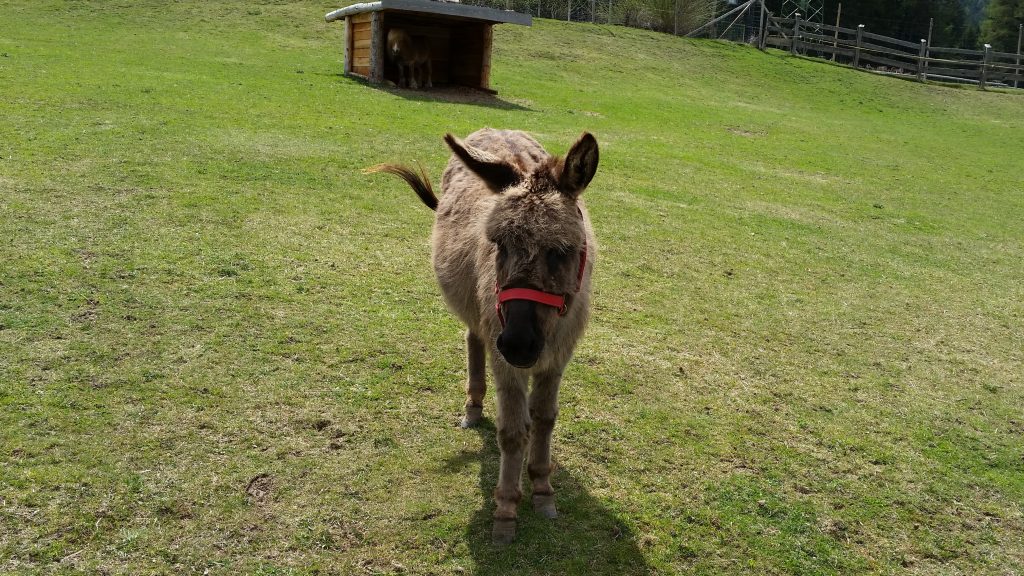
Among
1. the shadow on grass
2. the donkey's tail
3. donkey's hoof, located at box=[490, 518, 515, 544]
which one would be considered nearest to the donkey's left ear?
donkey's hoof, located at box=[490, 518, 515, 544]

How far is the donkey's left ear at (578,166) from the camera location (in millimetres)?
3070

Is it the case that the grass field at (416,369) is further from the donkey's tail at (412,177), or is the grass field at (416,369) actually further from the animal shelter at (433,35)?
the animal shelter at (433,35)

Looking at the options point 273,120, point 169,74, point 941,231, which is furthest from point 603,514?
point 169,74

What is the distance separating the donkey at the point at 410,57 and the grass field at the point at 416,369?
4.58 metres

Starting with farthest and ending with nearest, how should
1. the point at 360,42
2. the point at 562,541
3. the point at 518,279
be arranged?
1. the point at 360,42
2. the point at 562,541
3. the point at 518,279

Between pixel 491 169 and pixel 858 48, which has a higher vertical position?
pixel 858 48

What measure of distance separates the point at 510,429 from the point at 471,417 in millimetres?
968

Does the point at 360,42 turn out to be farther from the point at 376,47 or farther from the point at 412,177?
the point at 412,177

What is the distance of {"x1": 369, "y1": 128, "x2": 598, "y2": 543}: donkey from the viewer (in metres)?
2.98

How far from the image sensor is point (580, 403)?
476cm

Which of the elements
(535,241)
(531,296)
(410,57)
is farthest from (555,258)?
(410,57)

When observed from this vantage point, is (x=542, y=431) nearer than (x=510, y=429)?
No

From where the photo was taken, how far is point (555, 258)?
10.00ft

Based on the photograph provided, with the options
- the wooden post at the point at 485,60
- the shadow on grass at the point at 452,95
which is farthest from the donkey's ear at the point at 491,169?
the wooden post at the point at 485,60
